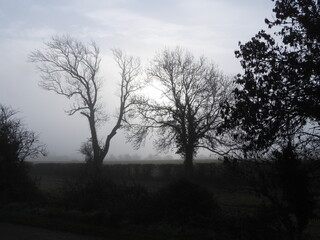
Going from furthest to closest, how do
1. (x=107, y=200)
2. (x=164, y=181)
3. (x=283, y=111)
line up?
(x=164, y=181)
(x=107, y=200)
(x=283, y=111)

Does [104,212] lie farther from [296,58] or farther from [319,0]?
[319,0]

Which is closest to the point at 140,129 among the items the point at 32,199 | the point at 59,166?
the point at 59,166

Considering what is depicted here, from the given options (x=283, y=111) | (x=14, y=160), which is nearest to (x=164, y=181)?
(x=14, y=160)

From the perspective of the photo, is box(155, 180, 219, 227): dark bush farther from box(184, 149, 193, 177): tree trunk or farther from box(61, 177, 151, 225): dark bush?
box(184, 149, 193, 177): tree trunk

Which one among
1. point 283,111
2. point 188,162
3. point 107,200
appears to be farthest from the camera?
point 188,162

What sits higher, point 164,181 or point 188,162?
point 188,162

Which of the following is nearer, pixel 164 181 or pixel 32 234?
pixel 32 234

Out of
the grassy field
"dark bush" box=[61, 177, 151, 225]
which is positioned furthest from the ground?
"dark bush" box=[61, 177, 151, 225]

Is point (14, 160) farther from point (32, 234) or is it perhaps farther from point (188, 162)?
point (188, 162)

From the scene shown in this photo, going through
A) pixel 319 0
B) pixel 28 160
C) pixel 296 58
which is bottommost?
pixel 28 160

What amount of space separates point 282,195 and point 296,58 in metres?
3.70

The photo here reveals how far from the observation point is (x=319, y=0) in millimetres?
10078

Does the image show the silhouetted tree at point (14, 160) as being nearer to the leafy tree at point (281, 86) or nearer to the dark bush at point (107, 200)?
the dark bush at point (107, 200)

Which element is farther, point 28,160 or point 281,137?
point 28,160
